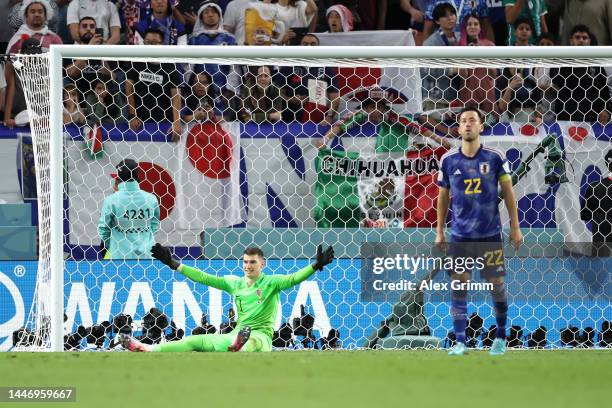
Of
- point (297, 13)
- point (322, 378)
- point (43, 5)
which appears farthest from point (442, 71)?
point (322, 378)

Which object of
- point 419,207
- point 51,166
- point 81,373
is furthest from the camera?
point 419,207

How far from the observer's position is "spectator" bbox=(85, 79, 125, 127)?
8539 millimetres

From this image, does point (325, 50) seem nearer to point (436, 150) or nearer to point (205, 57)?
point (205, 57)

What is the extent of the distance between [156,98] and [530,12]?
417 centimetres

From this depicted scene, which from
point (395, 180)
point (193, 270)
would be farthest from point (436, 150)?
point (193, 270)

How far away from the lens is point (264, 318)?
6941 millimetres

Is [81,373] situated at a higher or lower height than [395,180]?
lower

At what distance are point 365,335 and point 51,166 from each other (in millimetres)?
2350

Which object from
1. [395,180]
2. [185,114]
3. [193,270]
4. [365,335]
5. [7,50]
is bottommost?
[365,335]

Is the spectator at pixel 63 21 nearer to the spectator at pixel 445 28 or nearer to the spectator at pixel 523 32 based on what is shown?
the spectator at pixel 445 28

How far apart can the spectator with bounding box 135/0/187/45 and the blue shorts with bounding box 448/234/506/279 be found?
4.45 meters

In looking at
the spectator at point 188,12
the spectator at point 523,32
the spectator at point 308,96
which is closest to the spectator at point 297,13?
the spectator at point 188,12

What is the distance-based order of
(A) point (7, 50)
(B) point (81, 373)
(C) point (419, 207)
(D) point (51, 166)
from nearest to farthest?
Answer: (B) point (81, 373) → (D) point (51, 166) → (C) point (419, 207) → (A) point (7, 50)

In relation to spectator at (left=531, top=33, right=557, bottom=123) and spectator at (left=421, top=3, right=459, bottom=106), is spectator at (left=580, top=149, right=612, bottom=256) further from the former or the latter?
spectator at (left=421, top=3, right=459, bottom=106)
